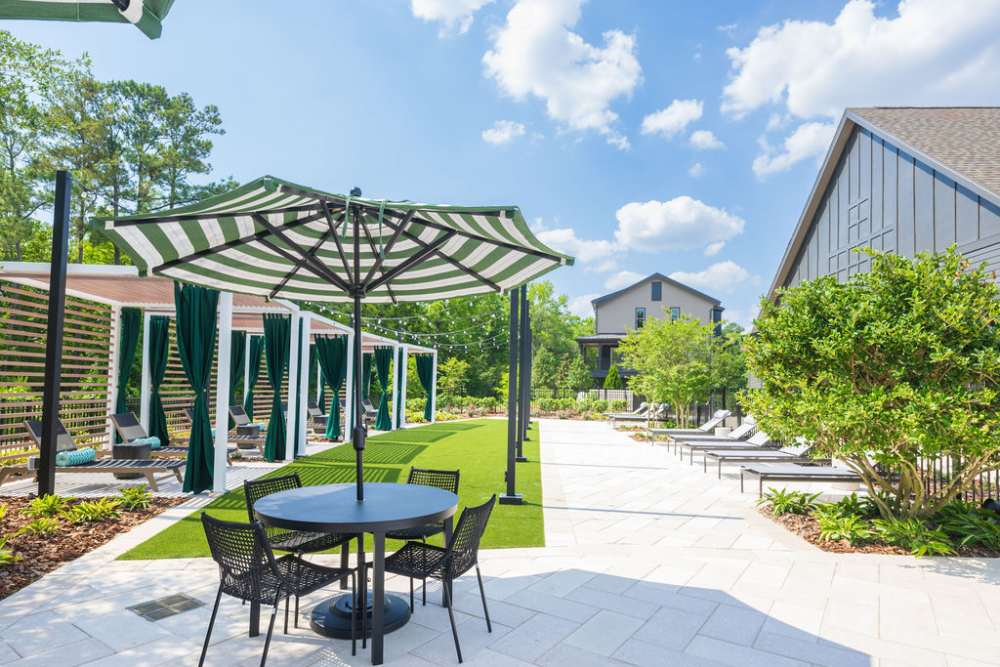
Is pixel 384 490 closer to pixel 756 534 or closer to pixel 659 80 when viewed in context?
pixel 756 534

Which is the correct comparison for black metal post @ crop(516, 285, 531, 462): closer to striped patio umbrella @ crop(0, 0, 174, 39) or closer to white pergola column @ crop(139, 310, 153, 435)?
white pergola column @ crop(139, 310, 153, 435)

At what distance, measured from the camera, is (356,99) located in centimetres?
1388

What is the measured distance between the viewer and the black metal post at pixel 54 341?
252 inches

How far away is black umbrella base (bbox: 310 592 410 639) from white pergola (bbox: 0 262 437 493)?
4.28 m

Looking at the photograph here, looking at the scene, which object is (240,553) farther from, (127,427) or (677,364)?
(677,364)

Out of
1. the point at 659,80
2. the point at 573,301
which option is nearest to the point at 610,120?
the point at 659,80

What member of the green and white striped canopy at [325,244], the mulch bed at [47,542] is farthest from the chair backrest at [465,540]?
the mulch bed at [47,542]

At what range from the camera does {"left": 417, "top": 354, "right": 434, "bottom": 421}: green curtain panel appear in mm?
22625

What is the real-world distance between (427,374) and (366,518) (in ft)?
64.4

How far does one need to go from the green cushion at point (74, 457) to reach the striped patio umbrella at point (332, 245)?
4.90m

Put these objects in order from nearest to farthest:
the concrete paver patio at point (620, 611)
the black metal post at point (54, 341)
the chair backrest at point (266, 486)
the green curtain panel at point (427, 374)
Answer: the concrete paver patio at point (620, 611) → the chair backrest at point (266, 486) → the black metal post at point (54, 341) → the green curtain panel at point (427, 374)

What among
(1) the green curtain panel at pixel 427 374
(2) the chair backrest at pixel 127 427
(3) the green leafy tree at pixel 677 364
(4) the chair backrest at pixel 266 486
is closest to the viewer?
(4) the chair backrest at pixel 266 486

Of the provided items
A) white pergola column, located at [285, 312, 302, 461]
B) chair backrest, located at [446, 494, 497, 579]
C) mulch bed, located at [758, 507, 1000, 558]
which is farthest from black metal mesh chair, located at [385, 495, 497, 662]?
white pergola column, located at [285, 312, 302, 461]

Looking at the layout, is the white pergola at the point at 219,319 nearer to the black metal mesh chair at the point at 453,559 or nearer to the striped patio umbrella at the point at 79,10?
the black metal mesh chair at the point at 453,559
